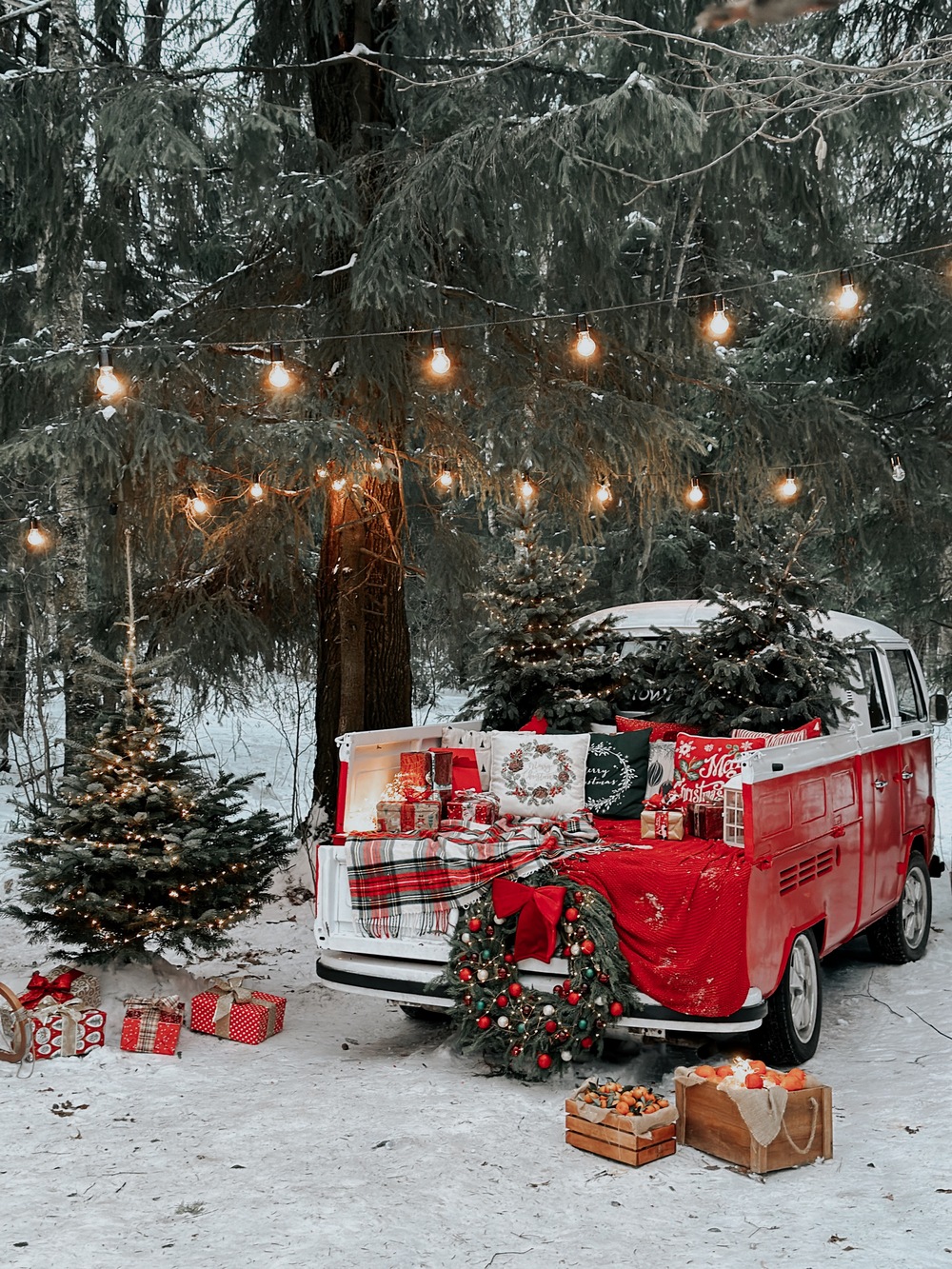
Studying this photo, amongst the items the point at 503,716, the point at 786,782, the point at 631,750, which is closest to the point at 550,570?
the point at 503,716

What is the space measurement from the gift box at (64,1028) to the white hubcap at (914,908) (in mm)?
4584

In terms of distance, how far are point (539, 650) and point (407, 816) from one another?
2.22m

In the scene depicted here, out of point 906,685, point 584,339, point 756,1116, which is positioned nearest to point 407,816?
point 756,1116

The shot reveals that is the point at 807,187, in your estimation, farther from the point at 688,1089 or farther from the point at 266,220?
the point at 688,1089

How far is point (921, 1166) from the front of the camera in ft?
Answer: 13.0

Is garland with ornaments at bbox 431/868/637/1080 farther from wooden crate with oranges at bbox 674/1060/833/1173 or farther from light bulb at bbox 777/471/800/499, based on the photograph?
light bulb at bbox 777/471/800/499

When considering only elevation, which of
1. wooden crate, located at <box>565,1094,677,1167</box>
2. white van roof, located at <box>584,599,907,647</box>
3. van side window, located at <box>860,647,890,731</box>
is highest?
white van roof, located at <box>584,599,907,647</box>

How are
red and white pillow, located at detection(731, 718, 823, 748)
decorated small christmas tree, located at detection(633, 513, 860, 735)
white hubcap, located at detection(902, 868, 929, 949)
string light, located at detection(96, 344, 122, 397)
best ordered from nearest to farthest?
1. red and white pillow, located at detection(731, 718, 823, 748)
2. string light, located at detection(96, 344, 122, 397)
3. decorated small christmas tree, located at detection(633, 513, 860, 735)
4. white hubcap, located at detection(902, 868, 929, 949)

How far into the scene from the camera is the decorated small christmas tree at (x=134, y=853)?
213 inches

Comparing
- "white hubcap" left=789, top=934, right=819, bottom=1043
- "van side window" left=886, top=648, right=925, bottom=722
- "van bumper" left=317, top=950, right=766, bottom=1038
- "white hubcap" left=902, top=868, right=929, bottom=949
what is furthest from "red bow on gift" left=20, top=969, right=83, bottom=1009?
"van side window" left=886, top=648, right=925, bottom=722

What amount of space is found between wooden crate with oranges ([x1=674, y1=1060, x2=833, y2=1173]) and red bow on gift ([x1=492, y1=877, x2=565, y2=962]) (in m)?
0.80

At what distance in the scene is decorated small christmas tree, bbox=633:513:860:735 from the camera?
21.5 feet

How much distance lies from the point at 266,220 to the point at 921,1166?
6091 millimetres

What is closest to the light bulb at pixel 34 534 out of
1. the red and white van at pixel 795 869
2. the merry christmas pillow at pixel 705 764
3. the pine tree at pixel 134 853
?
the pine tree at pixel 134 853
